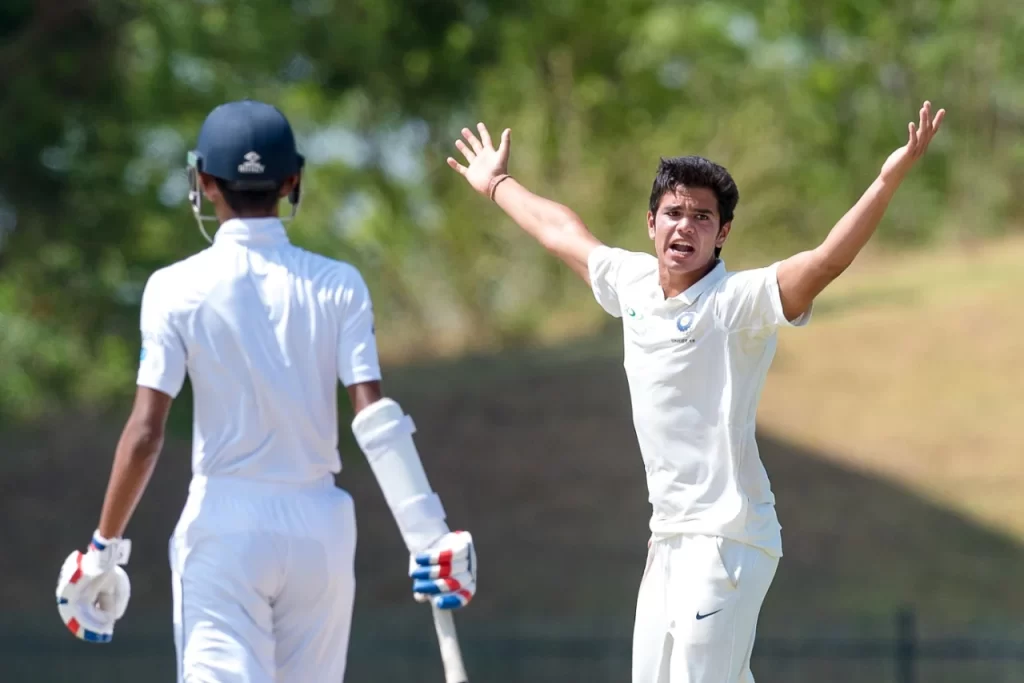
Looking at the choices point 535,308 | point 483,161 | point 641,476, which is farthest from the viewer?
point 535,308

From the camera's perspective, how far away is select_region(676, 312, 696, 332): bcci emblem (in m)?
3.94

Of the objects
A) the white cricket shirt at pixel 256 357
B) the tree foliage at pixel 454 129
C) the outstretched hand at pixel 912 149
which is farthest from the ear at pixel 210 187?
the tree foliage at pixel 454 129

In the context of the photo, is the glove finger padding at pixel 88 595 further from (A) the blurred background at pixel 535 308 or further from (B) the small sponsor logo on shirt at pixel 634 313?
(A) the blurred background at pixel 535 308

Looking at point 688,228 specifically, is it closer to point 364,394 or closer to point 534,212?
point 534,212

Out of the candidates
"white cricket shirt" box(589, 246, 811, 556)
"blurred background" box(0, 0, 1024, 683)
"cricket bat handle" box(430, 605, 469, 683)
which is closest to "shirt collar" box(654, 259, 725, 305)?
"white cricket shirt" box(589, 246, 811, 556)

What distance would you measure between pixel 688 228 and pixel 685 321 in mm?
228

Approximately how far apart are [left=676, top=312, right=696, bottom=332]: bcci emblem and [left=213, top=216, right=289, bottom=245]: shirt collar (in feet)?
3.71

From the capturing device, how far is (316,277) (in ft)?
14.2

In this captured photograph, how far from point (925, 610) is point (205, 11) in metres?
6.73

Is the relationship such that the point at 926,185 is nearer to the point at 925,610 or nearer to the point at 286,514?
the point at 925,610

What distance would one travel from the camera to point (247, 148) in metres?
4.35

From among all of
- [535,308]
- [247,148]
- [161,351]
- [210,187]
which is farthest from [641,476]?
[161,351]

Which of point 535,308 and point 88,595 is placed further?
point 535,308

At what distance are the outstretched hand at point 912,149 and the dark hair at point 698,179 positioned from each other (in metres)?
0.42
